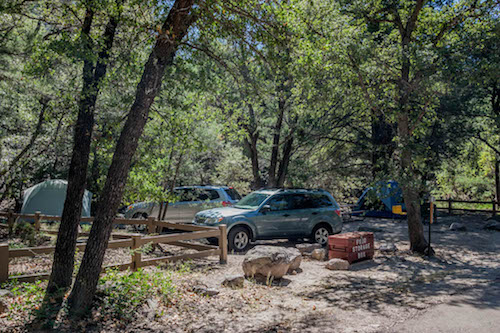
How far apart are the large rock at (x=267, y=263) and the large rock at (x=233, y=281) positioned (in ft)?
2.24

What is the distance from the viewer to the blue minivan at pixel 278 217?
1131cm

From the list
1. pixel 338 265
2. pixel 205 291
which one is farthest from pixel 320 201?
pixel 205 291

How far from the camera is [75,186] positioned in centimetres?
643

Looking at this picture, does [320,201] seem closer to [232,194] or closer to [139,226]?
[232,194]

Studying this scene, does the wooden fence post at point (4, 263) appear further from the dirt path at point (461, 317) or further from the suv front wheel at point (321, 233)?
the suv front wheel at point (321, 233)

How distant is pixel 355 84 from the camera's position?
11711 mm

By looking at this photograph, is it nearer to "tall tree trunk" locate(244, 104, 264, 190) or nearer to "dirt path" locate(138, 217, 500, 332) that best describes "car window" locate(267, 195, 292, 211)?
"dirt path" locate(138, 217, 500, 332)

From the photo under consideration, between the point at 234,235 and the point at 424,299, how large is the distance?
5.54 metres

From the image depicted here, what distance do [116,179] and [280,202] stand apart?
7.26 m

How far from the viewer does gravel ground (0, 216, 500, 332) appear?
5.62m

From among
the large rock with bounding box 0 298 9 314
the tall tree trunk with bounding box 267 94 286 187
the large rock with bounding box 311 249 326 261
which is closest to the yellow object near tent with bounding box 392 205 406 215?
the tall tree trunk with bounding box 267 94 286 187

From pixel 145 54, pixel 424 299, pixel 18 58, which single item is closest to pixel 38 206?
pixel 18 58

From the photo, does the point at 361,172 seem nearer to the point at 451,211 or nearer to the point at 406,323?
the point at 451,211

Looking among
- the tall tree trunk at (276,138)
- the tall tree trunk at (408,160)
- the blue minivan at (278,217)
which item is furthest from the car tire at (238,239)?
the tall tree trunk at (276,138)
